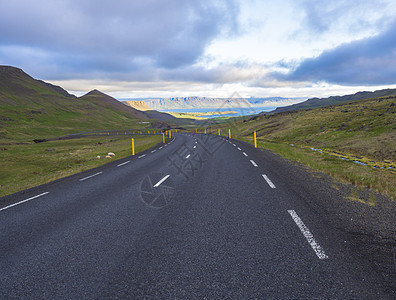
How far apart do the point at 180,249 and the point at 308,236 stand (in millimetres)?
2286

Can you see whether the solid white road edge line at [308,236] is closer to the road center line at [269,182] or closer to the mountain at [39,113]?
the road center line at [269,182]

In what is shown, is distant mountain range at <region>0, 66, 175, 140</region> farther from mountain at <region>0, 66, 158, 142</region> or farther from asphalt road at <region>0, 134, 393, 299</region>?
asphalt road at <region>0, 134, 393, 299</region>

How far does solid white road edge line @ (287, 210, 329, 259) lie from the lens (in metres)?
3.72

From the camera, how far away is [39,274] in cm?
355

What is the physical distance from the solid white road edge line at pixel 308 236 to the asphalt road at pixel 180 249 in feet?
0.06

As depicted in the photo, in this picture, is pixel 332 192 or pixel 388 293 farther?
pixel 332 192

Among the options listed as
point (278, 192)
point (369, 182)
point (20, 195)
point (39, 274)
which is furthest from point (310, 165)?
point (20, 195)

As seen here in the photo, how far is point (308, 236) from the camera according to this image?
4.31m

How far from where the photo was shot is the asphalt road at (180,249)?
3080 millimetres

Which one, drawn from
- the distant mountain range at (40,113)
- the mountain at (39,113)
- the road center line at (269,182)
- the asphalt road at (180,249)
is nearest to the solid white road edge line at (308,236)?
the asphalt road at (180,249)

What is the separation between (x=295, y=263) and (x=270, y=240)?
0.75m

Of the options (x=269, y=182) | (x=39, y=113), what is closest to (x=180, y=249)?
(x=269, y=182)

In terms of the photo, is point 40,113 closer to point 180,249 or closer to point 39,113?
point 39,113

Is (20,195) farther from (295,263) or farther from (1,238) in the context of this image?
(295,263)
